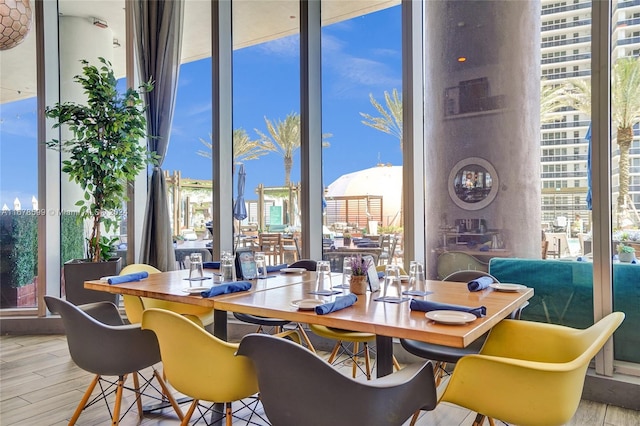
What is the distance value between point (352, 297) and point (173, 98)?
12.4 ft

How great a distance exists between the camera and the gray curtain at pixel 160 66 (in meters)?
4.76

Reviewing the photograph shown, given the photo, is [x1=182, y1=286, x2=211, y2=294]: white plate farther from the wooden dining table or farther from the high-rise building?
the high-rise building

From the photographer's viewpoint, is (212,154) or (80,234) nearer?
(212,154)

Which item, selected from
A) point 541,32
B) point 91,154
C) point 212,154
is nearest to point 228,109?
point 212,154

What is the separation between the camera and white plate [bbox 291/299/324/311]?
1934mm

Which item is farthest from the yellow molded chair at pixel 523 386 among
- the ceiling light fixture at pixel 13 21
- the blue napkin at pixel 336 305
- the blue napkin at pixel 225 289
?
the ceiling light fixture at pixel 13 21

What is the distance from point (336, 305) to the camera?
1901 mm

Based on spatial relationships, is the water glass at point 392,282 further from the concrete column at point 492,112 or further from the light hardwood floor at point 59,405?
the concrete column at point 492,112

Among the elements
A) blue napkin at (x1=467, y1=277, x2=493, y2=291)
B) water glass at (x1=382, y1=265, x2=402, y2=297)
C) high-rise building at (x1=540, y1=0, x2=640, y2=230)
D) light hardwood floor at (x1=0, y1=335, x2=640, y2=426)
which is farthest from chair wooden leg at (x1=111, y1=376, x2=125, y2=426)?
high-rise building at (x1=540, y1=0, x2=640, y2=230)

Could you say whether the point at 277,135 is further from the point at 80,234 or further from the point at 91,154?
the point at 80,234

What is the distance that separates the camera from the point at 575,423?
8.89ft

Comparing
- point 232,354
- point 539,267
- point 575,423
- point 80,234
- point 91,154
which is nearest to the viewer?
point 232,354

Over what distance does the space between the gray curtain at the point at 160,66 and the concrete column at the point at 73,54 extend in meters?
0.62

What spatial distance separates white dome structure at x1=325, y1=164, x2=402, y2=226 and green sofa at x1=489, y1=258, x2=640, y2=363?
3.28 feet
